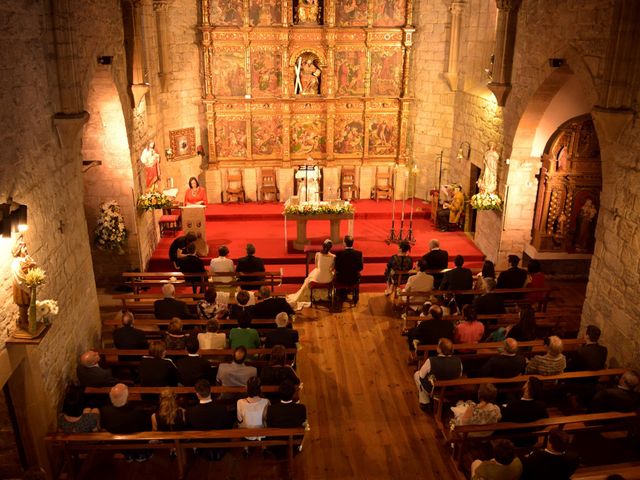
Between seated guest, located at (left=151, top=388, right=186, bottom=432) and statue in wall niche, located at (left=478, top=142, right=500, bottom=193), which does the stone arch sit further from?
statue in wall niche, located at (left=478, top=142, right=500, bottom=193)


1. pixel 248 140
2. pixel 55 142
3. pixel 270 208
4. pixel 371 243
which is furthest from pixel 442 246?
pixel 55 142

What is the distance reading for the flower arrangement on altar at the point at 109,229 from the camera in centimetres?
1217

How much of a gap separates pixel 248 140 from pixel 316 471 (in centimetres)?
1217

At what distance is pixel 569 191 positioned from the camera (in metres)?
12.7

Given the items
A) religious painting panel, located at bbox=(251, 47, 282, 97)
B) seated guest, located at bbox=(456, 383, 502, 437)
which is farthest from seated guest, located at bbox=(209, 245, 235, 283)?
religious painting panel, located at bbox=(251, 47, 282, 97)

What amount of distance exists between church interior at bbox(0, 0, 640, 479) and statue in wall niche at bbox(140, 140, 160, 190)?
7cm

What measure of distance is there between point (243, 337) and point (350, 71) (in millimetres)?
11400

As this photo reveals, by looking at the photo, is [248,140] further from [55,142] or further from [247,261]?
[55,142]

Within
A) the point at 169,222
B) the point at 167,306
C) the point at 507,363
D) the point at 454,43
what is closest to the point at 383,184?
the point at 454,43

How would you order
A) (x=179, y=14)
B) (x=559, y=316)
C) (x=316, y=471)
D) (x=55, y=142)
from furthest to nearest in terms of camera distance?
(x=179, y=14)
(x=559, y=316)
(x=55, y=142)
(x=316, y=471)

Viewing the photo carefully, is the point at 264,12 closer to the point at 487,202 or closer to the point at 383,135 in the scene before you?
the point at 383,135

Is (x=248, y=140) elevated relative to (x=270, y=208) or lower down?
elevated

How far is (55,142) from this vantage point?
27.8 ft

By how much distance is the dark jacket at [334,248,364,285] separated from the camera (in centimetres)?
1158
